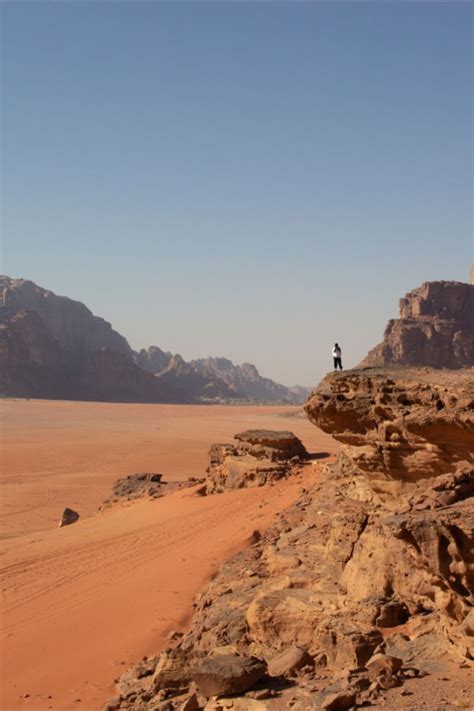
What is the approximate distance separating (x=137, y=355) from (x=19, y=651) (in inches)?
5123

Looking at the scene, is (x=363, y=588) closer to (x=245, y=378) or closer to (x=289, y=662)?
(x=289, y=662)

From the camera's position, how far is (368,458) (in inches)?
327

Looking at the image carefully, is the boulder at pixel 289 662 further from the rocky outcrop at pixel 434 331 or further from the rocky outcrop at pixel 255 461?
the rocky outcrop at pixel 434 331

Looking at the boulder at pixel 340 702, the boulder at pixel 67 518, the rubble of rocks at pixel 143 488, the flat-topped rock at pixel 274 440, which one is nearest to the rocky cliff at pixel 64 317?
the rubble of rocks at pixel 143 488

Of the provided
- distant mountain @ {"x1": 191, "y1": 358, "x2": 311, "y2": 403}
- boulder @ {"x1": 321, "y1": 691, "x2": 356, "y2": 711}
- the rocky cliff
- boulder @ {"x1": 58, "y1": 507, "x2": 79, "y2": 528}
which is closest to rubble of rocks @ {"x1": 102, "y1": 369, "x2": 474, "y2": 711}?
boulder @ {"x1": 321, "y1": 691, "x2": 356, "y2": 711}

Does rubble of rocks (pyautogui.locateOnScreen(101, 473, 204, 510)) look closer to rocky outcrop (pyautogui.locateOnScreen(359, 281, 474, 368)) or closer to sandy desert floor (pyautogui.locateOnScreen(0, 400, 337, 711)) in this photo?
sandy desert floor (pyautogui.locateOnScreen(0, 400, 337, 711))

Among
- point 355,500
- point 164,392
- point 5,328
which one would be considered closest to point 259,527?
point 355,500

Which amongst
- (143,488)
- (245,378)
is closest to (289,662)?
(143,488)

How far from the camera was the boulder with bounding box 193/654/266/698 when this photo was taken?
579 centimetres

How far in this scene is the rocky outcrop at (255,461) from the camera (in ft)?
53.4

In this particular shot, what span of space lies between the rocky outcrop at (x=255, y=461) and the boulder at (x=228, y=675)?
9.84m

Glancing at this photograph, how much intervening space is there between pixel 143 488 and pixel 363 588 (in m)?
13.2

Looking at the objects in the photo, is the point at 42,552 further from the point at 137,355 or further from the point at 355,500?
the point at 137,355

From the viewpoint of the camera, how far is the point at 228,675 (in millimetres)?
5816
